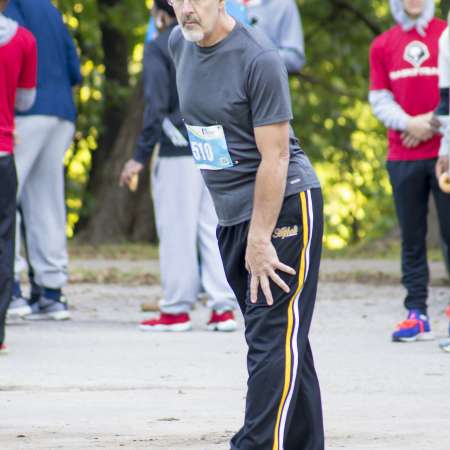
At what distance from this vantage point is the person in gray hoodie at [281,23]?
9320 mm

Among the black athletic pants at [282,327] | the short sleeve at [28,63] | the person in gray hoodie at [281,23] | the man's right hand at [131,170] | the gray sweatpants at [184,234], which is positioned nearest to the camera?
the black athletic pants at [282,327]

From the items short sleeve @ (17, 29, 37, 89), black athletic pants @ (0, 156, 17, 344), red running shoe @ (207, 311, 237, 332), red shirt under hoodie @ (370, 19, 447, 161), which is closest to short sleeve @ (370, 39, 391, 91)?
red shirt under hoodie @ (370, 19, 447, 161)

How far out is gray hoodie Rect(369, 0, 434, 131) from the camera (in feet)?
25.0

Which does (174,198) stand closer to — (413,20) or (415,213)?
(415,213)

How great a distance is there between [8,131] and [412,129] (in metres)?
2.28

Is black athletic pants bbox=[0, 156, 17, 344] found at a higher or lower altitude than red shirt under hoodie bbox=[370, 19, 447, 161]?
lower

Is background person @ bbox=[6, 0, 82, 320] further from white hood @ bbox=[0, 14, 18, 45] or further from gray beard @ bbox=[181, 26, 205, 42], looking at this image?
gray beard @ bbox=[181, 26, 205, 42]

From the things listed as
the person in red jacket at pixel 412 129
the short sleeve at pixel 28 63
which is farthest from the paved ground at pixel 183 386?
the short sleeve at pixel 28 63

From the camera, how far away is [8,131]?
23.5 feet

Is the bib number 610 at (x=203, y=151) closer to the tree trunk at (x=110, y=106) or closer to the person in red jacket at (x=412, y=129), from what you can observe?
the person in red jacket at (x=412, y=129)

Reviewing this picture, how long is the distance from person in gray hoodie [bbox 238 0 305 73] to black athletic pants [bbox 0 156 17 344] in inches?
109

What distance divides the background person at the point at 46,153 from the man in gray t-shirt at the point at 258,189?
4.29 m

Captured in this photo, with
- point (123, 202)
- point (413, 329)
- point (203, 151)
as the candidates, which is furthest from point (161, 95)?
point (123, 202)

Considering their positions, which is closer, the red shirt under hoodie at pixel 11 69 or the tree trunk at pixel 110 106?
the red shirt under hoodie at pixel 11 69
